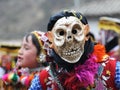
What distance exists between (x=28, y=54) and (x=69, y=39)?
1.91 m

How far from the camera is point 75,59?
5.68 m

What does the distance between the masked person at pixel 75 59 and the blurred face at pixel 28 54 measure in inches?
67.6

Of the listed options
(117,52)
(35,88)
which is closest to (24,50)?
(35,88)

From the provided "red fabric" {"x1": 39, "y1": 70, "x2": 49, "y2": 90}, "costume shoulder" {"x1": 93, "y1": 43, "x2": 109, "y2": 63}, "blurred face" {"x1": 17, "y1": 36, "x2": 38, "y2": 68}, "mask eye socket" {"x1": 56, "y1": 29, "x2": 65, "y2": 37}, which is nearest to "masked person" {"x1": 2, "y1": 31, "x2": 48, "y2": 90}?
"blurred face" {"x1": 17, "y1": 36, "x2": 38, "y2": 68}

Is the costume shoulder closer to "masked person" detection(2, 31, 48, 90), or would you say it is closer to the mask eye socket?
the mask eye socket

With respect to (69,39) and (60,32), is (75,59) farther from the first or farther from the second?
(60,32)

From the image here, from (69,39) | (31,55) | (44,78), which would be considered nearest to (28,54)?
(31,55)

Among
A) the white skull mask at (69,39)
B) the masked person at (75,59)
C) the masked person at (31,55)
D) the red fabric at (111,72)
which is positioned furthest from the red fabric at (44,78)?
the masked person at (31,55)

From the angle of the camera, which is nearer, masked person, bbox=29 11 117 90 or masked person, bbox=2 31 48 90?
masked person, bbox=29 11 117 90

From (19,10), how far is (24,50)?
57.9 m

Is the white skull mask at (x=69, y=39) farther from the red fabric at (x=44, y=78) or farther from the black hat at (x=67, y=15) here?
the red fabric at (x=44, y=78)

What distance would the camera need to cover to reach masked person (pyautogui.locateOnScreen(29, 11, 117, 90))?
5.68m

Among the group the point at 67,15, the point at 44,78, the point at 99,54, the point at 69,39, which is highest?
the point at 67,15

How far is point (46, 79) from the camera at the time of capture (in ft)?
19.5
